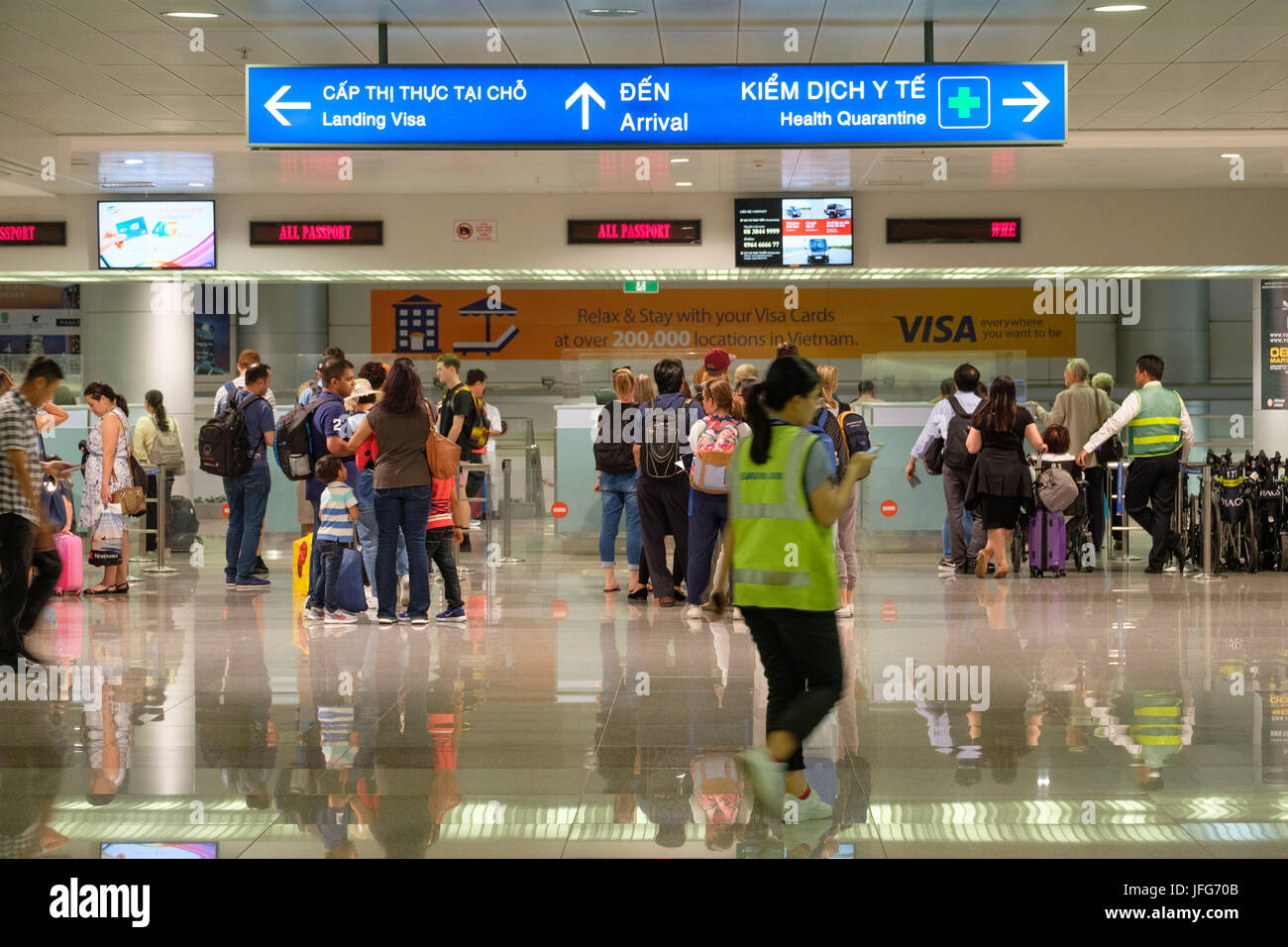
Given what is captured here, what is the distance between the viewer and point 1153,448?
10.9 meters

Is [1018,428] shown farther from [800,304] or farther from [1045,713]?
[800,304]

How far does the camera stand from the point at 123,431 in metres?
9.67

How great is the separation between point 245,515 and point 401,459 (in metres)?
2.85

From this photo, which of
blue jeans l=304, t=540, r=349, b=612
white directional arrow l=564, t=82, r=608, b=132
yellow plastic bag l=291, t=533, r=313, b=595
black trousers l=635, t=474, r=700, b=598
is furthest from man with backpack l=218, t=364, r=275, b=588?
white directional arrow l=564, t=82, r=608, b=132

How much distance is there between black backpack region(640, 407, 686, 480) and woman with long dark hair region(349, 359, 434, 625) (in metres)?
1.52

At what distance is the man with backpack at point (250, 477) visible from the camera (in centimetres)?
1012

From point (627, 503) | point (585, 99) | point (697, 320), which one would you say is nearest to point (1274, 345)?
point (697, 320)

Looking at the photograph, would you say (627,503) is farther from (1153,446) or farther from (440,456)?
(1153,446)

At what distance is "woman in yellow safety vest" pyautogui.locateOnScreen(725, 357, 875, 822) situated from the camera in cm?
414

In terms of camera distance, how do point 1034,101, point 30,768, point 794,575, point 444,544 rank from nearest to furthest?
1. point 794,575
2. point 30,768
3. point 1034,101
4. point 444,544

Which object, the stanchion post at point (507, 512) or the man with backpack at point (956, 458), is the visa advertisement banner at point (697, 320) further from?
the man with backpack at point (956, 458)

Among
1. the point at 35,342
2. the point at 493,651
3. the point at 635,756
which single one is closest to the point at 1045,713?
the point at 635,756

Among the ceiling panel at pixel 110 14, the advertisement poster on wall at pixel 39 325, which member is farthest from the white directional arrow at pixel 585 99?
the advertisement poster on wall at pixel 39 325

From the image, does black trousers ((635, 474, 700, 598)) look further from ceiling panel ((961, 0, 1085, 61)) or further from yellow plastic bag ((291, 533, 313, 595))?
ceiling panel ((961, 0, 1085, 61))
